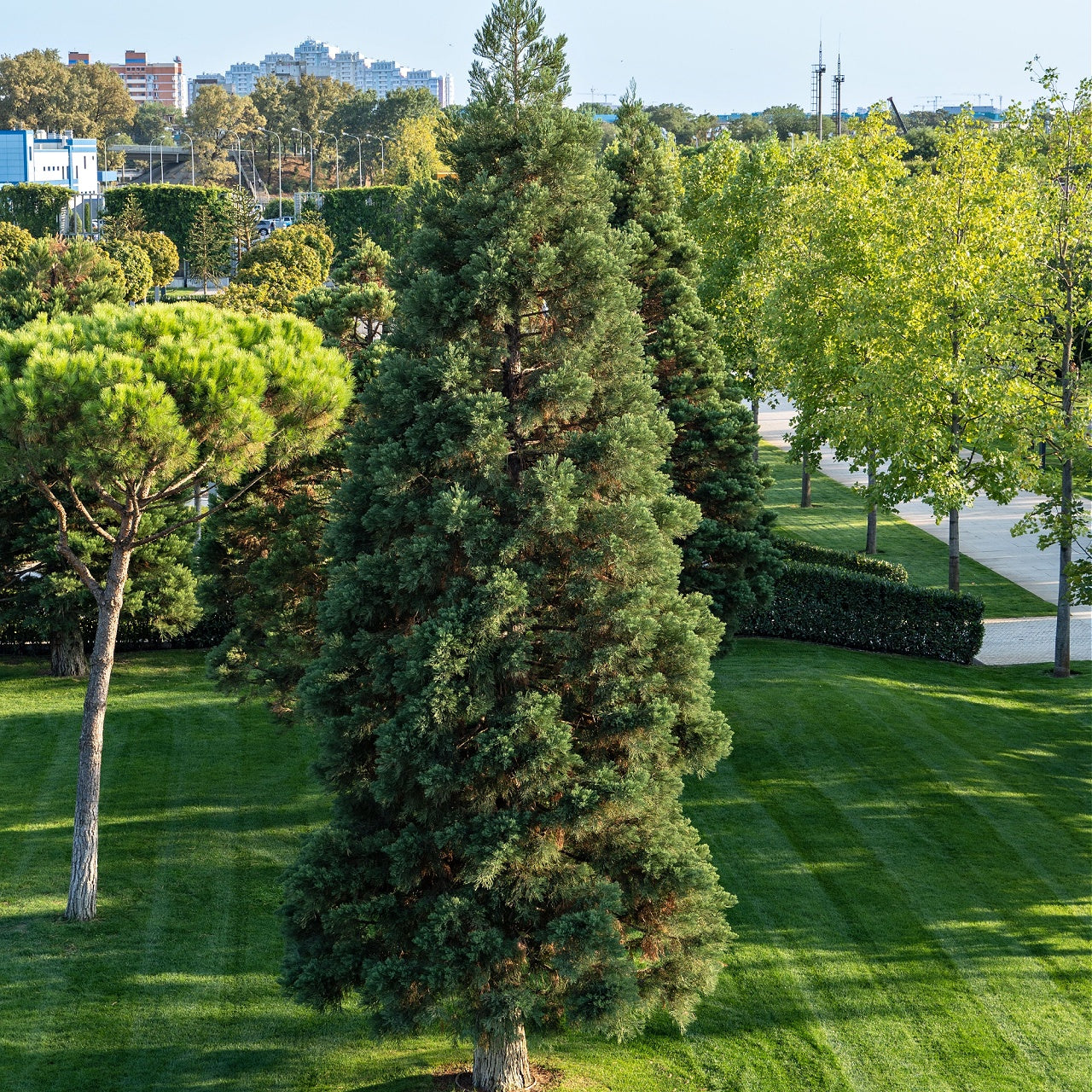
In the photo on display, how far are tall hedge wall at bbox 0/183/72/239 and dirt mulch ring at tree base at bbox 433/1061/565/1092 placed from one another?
74.7 metres

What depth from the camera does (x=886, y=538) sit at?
96.3 ft

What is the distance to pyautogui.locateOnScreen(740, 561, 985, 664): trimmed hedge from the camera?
21.6 m

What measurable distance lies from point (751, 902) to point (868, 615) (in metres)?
9.81

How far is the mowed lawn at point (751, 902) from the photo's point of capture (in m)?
10.7

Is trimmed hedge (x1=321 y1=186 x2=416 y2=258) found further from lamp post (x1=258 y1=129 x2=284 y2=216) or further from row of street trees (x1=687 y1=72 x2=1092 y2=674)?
row of street trees (x1=687 y1=72 x2=1092 y2=674)

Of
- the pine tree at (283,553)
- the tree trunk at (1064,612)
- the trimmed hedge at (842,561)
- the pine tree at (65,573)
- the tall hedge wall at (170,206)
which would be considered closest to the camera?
the pine tree at (283,553)

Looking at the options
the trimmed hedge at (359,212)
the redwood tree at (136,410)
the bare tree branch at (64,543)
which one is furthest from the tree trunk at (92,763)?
the trimmed hedge at (359,212)

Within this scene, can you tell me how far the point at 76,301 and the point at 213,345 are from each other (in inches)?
294

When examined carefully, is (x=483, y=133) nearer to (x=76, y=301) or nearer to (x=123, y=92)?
(x=76, y=301)

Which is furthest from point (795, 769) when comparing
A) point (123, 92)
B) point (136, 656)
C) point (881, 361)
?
point (123, 92)

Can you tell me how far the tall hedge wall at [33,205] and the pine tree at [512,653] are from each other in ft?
242

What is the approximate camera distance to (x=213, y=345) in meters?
12.8

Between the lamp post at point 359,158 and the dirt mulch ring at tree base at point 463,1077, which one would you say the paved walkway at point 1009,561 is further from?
the lamp post at point 359,158

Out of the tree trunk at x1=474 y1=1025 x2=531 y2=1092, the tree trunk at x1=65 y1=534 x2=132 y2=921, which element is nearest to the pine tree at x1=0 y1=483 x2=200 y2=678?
the tree trunk at x1=65 y1=534 x2=132 y2=921
